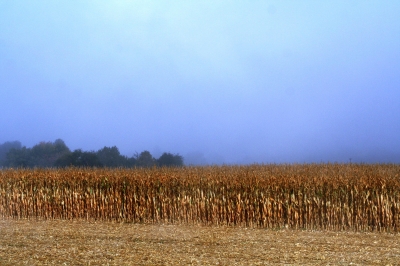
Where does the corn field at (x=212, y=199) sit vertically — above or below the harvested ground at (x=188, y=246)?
above

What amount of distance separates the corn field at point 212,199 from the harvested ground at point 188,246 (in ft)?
2.29

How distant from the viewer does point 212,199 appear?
15539 mm

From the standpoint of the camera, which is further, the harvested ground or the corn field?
the corn field

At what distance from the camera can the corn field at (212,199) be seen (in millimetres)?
14375

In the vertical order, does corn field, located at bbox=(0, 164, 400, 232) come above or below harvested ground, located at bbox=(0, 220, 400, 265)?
above

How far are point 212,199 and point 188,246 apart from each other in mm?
4173

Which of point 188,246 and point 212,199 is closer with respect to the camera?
point 188,246

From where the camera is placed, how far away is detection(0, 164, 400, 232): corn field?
14.4 meters

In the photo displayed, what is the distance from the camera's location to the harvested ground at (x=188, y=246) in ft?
32.8

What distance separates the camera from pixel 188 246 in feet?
37.6

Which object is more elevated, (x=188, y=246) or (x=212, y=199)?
(x=212, y=199)

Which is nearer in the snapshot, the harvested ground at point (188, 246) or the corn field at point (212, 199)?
the harvested ground at point (188, 246)

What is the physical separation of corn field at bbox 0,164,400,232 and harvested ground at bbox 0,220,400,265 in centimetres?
70

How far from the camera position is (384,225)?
14070 millimetres
